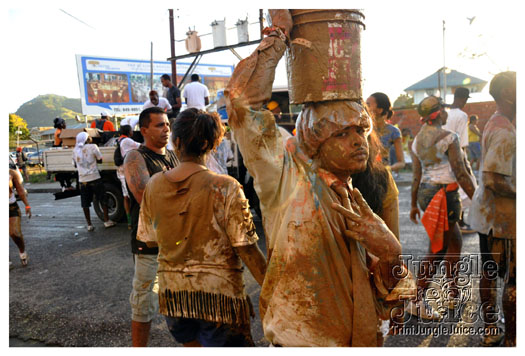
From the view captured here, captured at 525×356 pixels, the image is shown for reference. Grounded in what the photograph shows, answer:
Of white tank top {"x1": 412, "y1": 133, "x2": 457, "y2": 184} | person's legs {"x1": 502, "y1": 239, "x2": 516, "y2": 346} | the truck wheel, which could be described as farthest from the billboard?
person's legs {"x1": 502, "y1": 239, "x2": 516, "y2": 346}

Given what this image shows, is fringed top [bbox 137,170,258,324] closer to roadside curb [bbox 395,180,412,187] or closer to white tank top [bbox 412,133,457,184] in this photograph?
white tank top [bbox 412,133,457,184]

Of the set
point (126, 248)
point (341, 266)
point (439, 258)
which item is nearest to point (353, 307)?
point (341, 266)

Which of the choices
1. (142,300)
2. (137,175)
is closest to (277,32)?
(137,175)

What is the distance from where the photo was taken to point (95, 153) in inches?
299

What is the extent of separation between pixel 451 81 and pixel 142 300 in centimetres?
4040

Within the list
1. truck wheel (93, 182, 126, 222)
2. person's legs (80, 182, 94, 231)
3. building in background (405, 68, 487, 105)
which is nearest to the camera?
person's legs (80, 182, 94, 231)

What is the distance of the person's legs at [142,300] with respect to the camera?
9.22 ft

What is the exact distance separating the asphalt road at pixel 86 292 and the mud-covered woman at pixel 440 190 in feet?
1.38

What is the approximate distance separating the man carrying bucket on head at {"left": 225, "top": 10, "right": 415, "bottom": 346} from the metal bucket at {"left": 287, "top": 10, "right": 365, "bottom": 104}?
0.17 ft

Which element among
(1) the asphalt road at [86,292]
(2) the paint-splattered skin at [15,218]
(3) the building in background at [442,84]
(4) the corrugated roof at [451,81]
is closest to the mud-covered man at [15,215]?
(2) the paint-splattered skin at [15,218]

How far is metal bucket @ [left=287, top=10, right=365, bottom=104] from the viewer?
1.43 meters

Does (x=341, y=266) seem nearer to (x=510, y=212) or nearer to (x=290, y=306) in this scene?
(x=290, y=306)

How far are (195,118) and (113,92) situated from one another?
21405 mm

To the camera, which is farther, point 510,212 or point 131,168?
point 131,168
